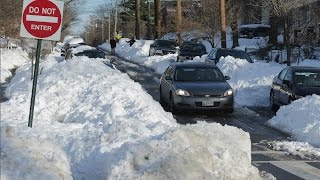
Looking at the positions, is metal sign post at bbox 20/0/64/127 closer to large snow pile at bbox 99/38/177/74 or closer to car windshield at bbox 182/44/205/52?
large snow pile at bbox 99/38/177/74

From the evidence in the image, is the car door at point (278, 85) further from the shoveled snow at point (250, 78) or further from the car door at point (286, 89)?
the shoveled snow at point (250, 78)

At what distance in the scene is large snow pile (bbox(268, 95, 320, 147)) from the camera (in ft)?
35.9

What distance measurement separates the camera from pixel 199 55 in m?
33.2

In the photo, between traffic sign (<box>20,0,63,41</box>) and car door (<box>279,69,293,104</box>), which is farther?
car door (<box>279,69,293,104</box>)

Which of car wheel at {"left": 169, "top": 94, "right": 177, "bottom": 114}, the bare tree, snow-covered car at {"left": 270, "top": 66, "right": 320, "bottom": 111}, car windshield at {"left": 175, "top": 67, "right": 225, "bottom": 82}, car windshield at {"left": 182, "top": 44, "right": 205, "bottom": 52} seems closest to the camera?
snow-covered car at {"left": 270, "top": 66, "right": 320, "bottom": 111}

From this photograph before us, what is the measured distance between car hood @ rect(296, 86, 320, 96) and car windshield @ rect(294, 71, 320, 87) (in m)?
0.26

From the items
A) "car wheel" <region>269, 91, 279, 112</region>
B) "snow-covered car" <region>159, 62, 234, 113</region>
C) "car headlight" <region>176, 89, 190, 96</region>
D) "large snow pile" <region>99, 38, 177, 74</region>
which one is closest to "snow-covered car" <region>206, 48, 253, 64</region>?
"large snow pile" <region>99, 38, 177, 74</region>

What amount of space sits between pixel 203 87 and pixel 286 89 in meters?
2.30

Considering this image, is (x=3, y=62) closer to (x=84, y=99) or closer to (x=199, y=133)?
(x=84, y=99)

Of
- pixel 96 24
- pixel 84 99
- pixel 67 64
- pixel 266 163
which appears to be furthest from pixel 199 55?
pixel 96 24

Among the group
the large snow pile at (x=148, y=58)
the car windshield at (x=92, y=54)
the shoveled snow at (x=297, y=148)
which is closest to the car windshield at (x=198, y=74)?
the shoveled snow at (x=297, y=148)

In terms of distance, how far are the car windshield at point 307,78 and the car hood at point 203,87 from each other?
6.43 feet

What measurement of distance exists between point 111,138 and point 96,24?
4985 inches

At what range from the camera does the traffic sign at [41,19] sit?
8273 millimetres
